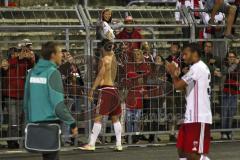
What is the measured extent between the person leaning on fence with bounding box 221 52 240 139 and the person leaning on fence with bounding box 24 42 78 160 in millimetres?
6078

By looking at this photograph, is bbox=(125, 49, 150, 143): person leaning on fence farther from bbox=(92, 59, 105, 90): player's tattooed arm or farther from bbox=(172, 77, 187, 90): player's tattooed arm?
bbox=(172, 77, 187, 90): player's tattooed arm

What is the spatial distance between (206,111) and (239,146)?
458 cm

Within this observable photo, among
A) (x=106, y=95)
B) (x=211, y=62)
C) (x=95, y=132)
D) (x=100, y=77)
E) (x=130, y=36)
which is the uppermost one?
(x=130, y=36)

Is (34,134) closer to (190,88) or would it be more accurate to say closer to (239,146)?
(190,88)

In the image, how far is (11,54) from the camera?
1364cm

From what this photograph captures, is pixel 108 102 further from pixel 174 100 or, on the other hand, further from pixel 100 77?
pixel 174 100

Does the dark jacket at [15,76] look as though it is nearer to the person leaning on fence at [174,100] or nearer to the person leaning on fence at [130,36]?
the person leaning on fence at [130,36]

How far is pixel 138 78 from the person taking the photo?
46.6ft

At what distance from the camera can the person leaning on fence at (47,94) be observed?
9.41 meters

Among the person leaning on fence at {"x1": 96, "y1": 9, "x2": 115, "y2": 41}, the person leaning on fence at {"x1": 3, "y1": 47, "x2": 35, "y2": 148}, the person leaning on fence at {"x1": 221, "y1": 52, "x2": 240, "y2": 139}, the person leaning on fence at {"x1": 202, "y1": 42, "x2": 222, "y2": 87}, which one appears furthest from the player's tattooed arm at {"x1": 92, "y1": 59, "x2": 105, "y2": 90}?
the person leaning on fence at {"x1": 221, "y1": 52, "x2": 240, "y2": 139}

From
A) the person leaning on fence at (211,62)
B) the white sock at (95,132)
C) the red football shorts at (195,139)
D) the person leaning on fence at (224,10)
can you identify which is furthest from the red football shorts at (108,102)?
the red football shorts at (195,139)

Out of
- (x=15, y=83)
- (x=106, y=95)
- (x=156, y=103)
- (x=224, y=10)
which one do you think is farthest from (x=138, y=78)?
(x=224, y=10)

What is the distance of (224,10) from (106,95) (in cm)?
354

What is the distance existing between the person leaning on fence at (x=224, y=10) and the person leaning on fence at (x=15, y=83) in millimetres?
4104
